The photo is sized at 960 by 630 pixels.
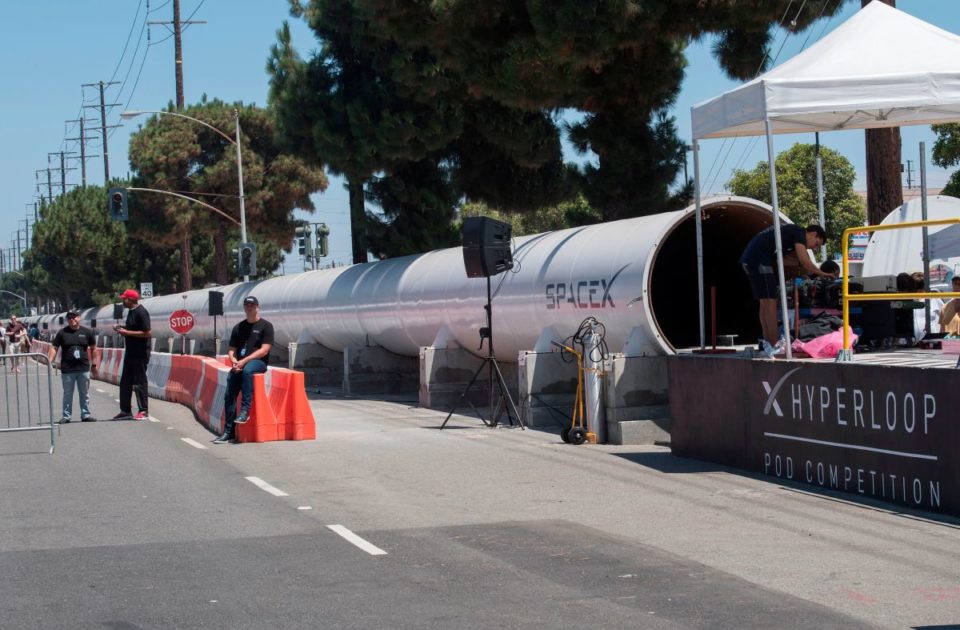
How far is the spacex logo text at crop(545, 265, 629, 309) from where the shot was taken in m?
16.4

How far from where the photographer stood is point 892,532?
912cm

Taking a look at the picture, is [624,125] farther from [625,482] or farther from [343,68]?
[625,482]

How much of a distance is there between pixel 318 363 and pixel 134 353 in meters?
10.6

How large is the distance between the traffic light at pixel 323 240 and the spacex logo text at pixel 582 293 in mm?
27542

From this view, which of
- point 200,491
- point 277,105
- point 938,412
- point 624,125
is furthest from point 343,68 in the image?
point 938,412

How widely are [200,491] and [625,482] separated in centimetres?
412

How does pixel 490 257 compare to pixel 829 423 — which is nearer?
pixel 829 423

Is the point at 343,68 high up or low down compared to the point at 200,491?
up

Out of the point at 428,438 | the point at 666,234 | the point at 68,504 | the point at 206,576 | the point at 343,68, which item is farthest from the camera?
the point at 343,68

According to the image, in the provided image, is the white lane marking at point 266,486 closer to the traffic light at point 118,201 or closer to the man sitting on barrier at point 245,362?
the man sitting on barrier at point 245,362

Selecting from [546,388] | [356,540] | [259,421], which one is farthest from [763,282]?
[259,421]

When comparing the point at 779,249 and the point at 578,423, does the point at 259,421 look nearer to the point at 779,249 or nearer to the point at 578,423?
the point at 578,423

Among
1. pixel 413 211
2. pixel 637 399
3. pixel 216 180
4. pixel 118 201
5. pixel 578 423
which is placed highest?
pixel 216 180

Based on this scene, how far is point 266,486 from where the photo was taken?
12133 millimetres
